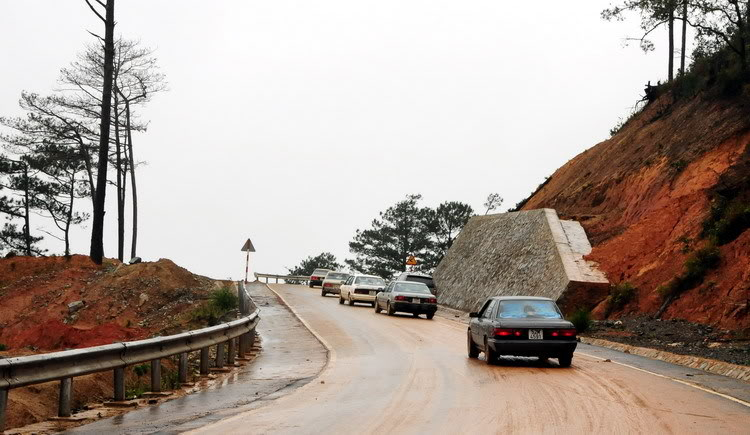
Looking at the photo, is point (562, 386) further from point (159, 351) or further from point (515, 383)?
point (159, 351)

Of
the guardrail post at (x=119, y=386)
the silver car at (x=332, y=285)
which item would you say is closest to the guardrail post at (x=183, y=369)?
the guardrail post at (x=119, y=386)

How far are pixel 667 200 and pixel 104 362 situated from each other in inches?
1203

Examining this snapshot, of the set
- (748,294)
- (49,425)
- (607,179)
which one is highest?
(607,179)

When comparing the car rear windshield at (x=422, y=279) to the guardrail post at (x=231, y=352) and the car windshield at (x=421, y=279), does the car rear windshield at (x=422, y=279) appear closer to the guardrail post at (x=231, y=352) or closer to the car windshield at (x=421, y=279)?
the car windshield at (x=421, y=279)

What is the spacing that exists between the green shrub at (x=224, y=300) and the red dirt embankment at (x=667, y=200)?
1358cm

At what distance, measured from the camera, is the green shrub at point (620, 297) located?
31594 mm

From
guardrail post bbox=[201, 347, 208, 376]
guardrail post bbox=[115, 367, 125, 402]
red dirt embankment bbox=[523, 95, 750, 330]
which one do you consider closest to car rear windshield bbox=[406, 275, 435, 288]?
red dirt embankment bbox=[523, 95, 750, 330]

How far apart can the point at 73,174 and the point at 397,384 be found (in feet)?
184

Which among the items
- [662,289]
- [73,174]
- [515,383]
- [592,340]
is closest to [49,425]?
[515,383]

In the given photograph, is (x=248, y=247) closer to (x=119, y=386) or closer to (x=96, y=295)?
(x=96, y=295)

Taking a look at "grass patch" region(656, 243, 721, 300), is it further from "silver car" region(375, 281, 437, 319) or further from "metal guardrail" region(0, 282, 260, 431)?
"metal guardrail" region(0, 282, 260, 431)

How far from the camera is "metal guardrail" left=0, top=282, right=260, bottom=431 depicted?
9.05m

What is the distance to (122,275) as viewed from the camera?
114ft

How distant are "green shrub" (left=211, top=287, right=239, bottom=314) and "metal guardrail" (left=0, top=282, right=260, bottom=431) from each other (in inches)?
551
